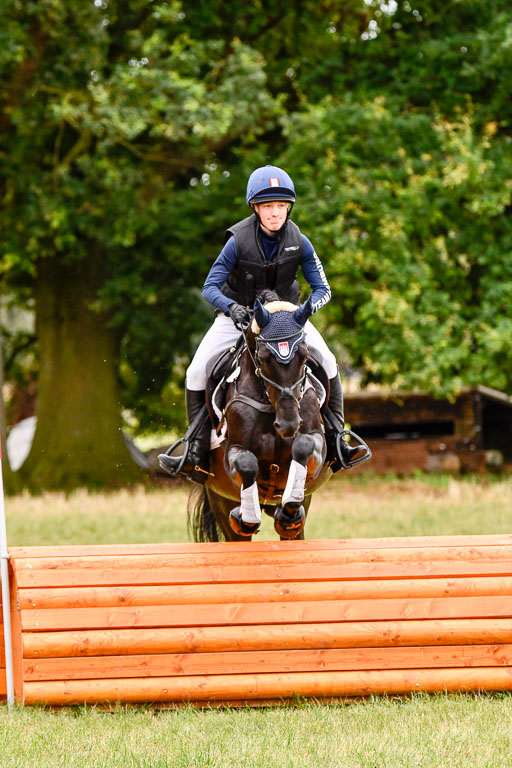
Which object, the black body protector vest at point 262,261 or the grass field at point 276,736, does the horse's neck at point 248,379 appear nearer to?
the black body protector vest at point 262,261

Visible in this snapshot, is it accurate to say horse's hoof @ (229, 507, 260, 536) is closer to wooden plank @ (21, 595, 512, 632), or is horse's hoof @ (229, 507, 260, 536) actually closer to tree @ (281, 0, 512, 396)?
wooden plank @ (21, 595, 512, 632)

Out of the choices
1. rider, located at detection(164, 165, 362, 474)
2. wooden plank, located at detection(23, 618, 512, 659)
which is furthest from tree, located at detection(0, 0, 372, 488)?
wooden plank, located at detection(23, 618, 512, 659)

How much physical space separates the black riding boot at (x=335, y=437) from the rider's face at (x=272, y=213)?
1107 millimetres

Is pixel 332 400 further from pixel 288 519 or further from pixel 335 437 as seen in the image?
pixel 288 519

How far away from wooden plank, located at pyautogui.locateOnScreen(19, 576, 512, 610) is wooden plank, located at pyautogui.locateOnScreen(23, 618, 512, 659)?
0.13m

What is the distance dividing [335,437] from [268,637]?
5.28ft

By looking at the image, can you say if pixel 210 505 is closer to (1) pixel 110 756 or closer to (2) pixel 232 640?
(2) pixel 232 640

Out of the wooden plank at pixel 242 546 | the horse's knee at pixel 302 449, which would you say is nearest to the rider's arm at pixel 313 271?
the horse's knee at pixel 302 449

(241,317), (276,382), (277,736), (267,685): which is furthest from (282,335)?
(277,736)

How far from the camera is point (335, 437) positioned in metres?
5.76

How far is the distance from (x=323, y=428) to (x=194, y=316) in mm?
10610

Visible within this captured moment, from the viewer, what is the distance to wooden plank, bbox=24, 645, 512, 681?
14.6 ft

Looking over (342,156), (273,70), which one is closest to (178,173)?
(273,70)

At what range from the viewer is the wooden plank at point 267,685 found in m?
4.43
